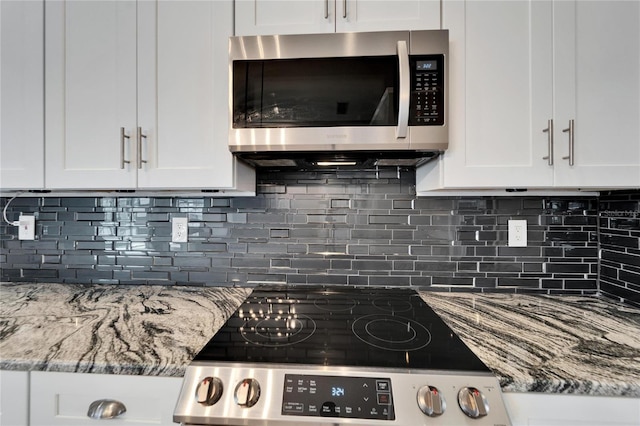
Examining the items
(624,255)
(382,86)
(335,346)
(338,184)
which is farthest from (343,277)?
(624,255)

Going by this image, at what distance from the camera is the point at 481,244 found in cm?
136

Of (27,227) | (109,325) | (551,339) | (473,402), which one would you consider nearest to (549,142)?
(551,339)

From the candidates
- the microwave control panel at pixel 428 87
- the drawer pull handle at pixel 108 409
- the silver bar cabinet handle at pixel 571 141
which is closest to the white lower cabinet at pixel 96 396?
the drawer pull handle at pixel 108 409

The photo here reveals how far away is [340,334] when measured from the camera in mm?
928

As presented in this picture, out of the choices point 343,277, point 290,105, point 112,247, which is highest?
point 290,105

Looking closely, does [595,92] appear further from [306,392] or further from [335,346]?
[306,392]

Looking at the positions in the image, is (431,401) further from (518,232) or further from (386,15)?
(386,15)

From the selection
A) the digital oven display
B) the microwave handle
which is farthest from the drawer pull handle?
the microwave handle

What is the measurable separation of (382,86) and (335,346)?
85 centimetres

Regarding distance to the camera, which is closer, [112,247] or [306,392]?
[306,392]

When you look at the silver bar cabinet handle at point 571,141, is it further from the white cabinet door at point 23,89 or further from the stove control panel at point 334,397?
the white cabinet door at point 23,89

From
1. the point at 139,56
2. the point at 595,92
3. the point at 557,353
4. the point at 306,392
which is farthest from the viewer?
the point at 139,56

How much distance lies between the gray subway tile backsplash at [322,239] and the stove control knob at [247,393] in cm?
70

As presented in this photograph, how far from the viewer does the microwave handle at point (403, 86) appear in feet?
3.18
